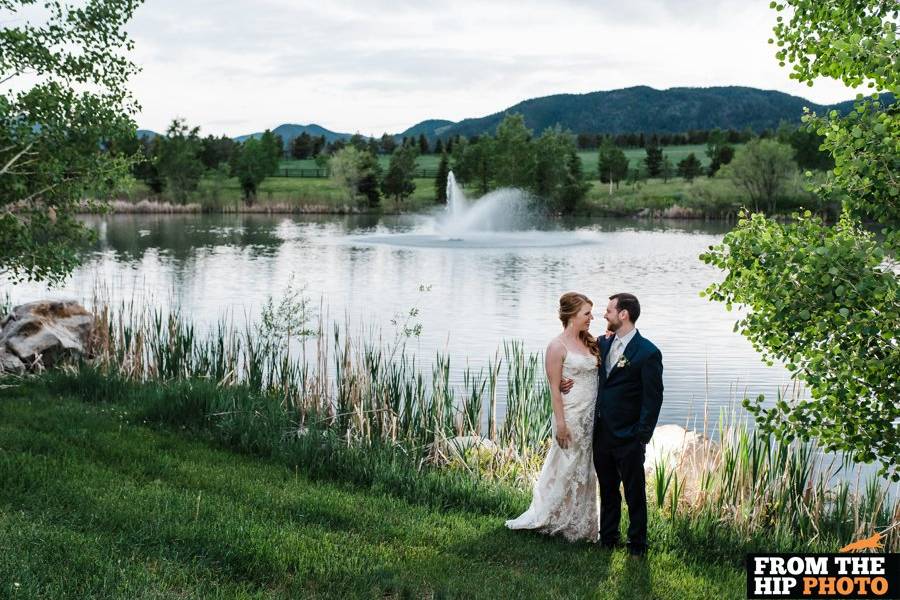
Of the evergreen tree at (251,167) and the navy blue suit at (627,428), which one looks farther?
the evergreen tree at (251,167)

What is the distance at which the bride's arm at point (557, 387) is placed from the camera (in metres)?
7.27

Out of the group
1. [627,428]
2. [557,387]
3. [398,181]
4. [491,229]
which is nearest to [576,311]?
[557,387]

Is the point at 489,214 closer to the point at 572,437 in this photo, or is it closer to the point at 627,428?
the point at 572,437

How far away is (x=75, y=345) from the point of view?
1436 cm

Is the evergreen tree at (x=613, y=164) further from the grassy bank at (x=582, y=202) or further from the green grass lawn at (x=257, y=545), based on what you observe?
the green grass lawn at (x=257, y=545)

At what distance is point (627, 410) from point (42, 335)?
10686 millimetres

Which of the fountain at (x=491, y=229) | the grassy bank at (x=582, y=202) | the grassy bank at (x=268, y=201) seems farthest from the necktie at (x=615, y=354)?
the grassy bank at (x=268, y=201)

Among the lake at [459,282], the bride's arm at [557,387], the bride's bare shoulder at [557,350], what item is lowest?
the lake at [459,282]

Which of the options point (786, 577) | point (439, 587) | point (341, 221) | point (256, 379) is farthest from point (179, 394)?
point (341, 221)

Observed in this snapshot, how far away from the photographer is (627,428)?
23.3 feet

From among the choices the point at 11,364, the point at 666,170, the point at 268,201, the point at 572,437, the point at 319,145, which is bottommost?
the point at 11,364

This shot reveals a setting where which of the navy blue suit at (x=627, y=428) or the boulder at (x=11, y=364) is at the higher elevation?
the navy blue suit at (x=627, y=428)

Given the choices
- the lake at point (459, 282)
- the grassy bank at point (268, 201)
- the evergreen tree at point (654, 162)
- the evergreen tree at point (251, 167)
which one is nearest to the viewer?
the lake at point (459, 282)

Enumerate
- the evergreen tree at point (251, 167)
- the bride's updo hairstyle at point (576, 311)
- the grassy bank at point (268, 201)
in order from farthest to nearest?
the evergreen tree at point (251, 167)
the grassy bank at point (268, 201)
the bride's updo hairstyle at point (576, 311)
